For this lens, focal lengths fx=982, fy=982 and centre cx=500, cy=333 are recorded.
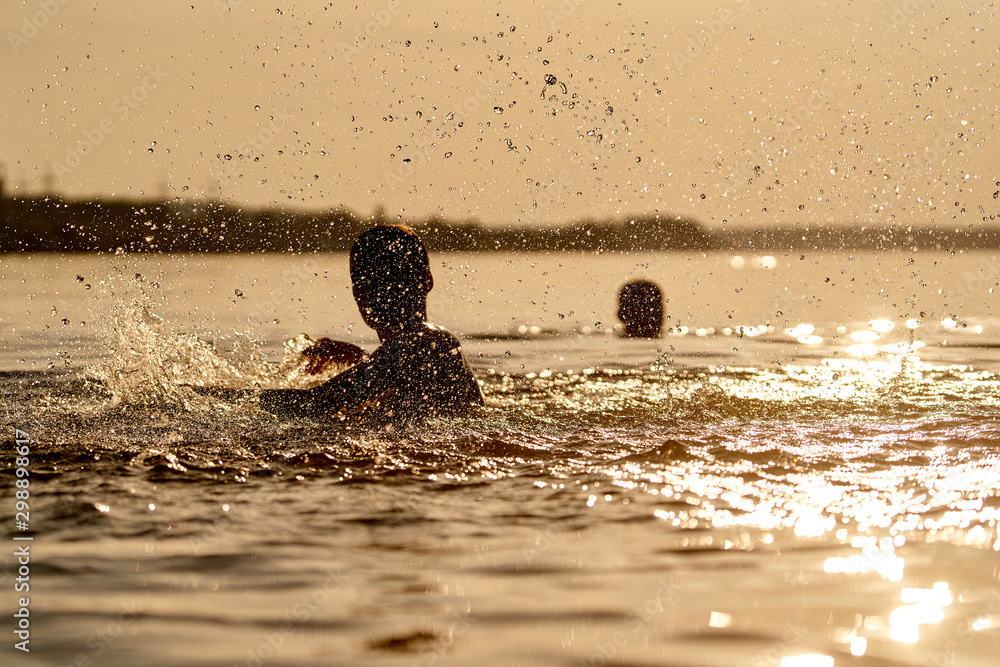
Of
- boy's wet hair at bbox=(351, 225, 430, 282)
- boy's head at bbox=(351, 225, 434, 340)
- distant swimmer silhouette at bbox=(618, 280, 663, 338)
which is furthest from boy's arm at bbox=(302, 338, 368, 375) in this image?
distant swimmer silhouette at bbox=(618, 280, 663, 338)

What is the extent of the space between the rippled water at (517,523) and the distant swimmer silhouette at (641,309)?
26.0ft

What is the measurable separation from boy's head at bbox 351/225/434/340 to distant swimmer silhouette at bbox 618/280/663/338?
36.7 ft

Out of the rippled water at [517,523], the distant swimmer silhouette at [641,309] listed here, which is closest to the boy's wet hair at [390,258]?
the rippled water at [517,523]

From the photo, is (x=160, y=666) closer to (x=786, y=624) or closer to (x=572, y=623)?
(x=572, y=623)

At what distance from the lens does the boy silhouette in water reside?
21.3 ft

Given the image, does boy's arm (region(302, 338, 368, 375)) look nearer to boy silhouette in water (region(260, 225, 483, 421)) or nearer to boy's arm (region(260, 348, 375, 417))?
boy silhouette in water (region(260, 225, 483, 421))

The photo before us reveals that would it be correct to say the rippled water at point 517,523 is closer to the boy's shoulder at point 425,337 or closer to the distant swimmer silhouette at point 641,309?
the boy's shoulder at point 425,337

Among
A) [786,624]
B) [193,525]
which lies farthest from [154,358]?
[786,624]

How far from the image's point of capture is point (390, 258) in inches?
258

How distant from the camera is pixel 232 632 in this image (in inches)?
124

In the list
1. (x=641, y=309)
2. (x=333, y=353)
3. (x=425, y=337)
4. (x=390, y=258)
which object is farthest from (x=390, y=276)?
(x=641, y=309)

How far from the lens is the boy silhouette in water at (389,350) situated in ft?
21.3

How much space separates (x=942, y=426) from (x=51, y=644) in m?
5.87

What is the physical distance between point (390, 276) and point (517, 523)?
2659mm
